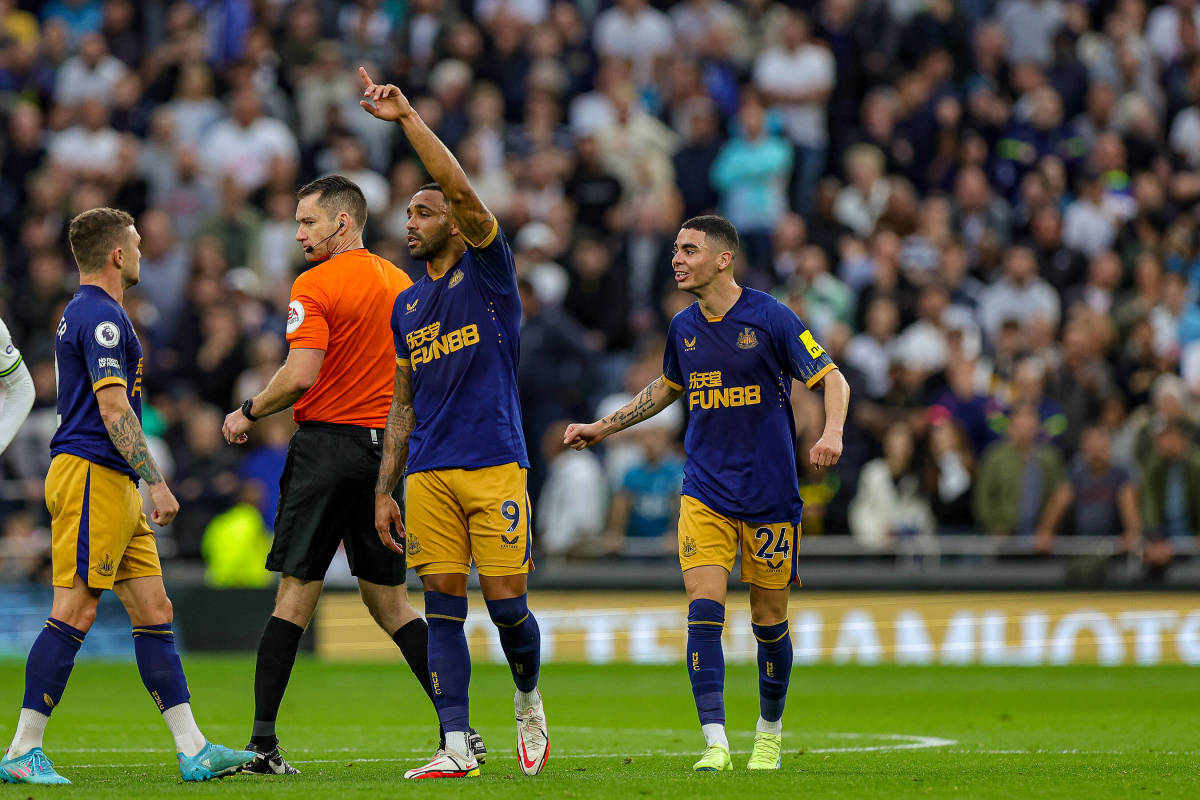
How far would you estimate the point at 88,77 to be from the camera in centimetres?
2277

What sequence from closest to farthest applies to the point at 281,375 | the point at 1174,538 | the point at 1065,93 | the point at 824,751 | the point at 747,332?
the point at 281,375 → the point at 747,332 → the point at 824,751 → the point at 1174,538 → the point at 1065,93

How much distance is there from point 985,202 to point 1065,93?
2.75 metres

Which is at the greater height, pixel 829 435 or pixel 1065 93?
pixel 1065 93

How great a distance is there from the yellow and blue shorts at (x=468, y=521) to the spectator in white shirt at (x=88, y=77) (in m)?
15.7

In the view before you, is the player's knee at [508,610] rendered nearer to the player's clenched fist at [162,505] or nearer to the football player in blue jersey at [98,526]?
the football player in blue jersey at [98,526]

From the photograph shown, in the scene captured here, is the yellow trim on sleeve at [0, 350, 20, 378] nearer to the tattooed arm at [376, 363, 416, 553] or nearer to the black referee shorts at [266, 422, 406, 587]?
the black referee shorts at [266, 422, 406, 587]

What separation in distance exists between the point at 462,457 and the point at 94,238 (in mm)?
1979

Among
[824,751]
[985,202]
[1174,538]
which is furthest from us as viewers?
[985,202]

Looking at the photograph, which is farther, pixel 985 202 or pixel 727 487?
pixel 985 202

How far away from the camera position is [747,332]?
904 cm

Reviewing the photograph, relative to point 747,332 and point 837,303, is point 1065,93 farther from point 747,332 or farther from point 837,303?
point 747,332

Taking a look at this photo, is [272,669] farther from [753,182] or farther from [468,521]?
[753,182]

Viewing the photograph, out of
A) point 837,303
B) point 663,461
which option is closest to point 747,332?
point 663,461

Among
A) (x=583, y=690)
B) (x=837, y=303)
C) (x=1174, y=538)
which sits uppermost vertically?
(x=837, y=303)
